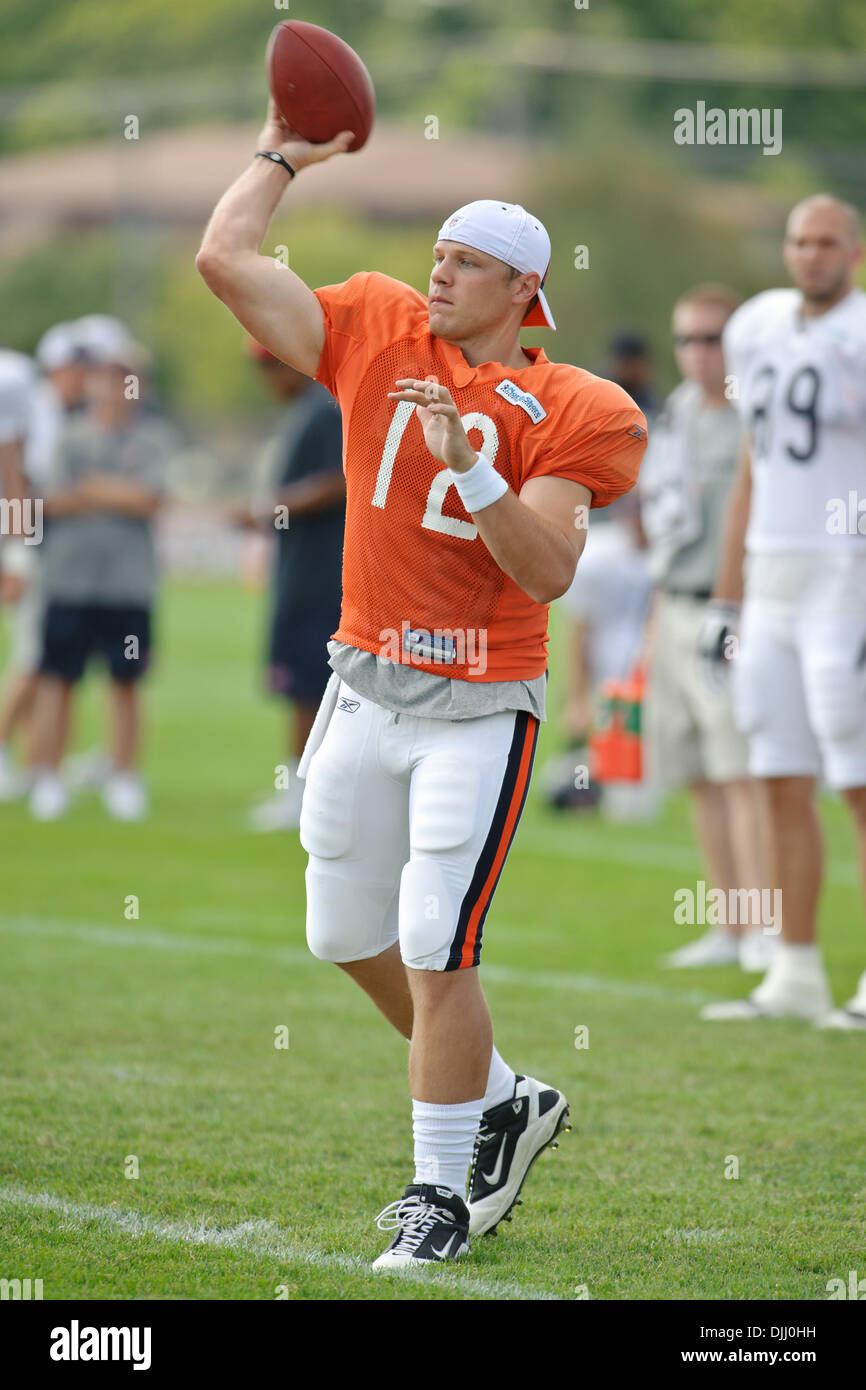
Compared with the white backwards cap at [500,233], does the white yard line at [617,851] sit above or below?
below

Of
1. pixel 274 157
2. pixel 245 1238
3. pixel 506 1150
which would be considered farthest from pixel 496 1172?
pixel 274 157

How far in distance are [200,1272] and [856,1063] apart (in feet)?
7.89

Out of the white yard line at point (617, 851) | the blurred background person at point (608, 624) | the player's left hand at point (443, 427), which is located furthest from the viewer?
the blurred background person at point (608, 624)

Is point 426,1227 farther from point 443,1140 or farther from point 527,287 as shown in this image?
point 527,287

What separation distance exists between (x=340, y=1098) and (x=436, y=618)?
1.64 meters

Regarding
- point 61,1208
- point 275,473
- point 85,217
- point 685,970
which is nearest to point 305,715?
point 275,473

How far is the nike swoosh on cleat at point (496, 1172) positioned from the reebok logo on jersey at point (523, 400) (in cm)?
149

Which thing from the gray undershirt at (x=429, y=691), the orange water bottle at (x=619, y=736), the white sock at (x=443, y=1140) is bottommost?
the white sock at (x=443, y=1140)

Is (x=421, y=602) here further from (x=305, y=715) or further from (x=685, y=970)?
(x=305, y=715)

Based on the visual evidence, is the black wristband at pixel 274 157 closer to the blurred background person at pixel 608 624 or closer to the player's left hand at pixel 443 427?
the player's left hand at pixel 443 427

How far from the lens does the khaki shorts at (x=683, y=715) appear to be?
22.2 ft

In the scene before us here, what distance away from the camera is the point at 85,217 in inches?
2083

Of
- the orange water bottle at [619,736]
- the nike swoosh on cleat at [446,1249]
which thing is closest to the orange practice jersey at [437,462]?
the nike swoosh on cleat at [446,1249]

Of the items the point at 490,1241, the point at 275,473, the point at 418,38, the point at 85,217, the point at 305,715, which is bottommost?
the point at 490,1241
